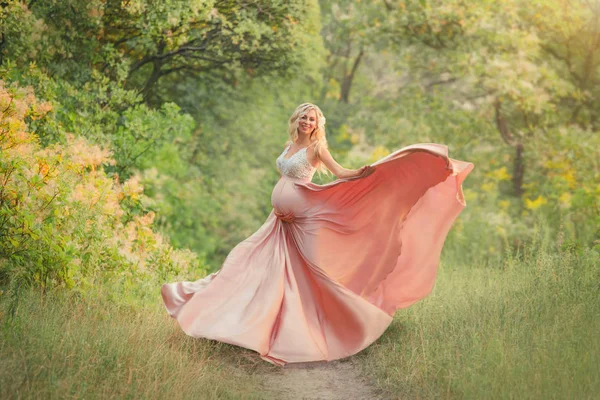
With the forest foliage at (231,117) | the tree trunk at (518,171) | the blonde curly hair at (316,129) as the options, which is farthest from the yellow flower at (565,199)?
the blonde curly hair at (316,129)

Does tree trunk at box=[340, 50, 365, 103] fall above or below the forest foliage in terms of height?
below

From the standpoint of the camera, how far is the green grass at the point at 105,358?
14.9 feet

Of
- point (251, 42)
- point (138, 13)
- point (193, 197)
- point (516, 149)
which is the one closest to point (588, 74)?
point (516, 149)

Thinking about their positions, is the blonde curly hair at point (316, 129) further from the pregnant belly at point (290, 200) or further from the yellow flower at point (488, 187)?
the yellow flower at point (488, 187)

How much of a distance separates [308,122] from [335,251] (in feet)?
4.23

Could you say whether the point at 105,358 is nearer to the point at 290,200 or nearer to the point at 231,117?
the point at 290,200

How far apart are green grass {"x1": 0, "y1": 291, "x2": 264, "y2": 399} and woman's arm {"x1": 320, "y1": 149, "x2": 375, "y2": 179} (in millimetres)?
1897

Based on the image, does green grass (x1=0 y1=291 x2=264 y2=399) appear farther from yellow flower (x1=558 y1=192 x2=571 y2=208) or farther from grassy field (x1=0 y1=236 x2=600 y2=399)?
yellow flower (x1=558 y1=192 x2=571 y2=208)

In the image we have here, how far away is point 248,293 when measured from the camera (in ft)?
19.9

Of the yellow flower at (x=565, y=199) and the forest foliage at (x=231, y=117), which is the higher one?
the forest foliage at (x=231, y=117)

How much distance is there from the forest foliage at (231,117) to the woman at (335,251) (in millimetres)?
1612

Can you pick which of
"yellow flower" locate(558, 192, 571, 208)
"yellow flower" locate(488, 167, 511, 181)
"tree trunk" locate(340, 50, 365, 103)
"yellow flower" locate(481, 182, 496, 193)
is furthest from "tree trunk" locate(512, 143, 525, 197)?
"tree trunk" locate(340, 50, 365, 103)

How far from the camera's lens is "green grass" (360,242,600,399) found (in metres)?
4.82

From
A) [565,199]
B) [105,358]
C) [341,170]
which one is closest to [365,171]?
[341,170]
